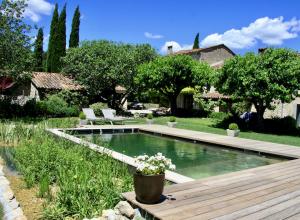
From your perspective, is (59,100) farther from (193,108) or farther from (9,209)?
(9,209)

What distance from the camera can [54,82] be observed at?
30.7m

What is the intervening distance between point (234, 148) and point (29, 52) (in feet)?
42.2

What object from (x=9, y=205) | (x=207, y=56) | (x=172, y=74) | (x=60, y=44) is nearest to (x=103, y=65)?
(x=172, y=74)

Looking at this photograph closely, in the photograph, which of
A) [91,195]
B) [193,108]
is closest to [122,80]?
[193,108]

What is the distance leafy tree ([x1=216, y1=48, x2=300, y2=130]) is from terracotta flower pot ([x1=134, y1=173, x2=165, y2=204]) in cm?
1402

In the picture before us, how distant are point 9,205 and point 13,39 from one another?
1507 cm

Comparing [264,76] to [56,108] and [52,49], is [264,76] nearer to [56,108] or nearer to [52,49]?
[56,108]

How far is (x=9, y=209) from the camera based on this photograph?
5602 mm

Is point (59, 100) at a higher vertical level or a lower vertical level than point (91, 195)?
higher

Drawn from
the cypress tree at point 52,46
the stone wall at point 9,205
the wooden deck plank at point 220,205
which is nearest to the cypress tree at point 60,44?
the cypress tree at point 52,46

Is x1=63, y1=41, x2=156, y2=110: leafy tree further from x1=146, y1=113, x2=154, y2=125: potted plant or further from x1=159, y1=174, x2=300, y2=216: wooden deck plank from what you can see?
x1=159, y1=174, x2=300, y2=216: wooden deck plank

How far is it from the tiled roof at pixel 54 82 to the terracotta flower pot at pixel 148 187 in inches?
986

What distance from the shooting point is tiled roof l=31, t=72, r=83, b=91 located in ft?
96.5

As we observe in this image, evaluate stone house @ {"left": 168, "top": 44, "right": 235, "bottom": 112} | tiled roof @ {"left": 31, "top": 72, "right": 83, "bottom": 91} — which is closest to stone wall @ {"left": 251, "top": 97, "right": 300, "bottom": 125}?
stone house @ {"left": 168, "top": 44, "right": 235, "bottom": 112}
